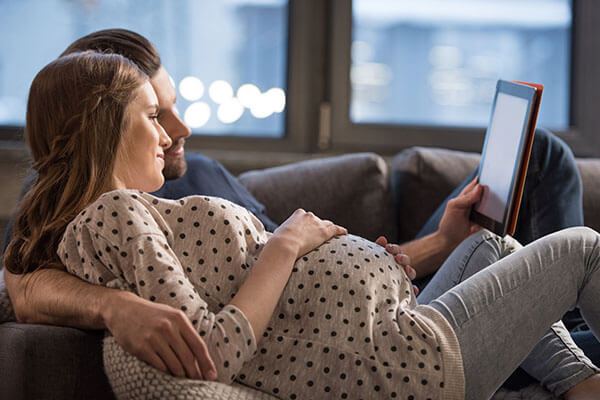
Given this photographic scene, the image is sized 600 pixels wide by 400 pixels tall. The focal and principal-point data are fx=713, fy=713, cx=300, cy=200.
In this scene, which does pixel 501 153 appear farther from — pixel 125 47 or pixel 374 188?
pixel 125 47

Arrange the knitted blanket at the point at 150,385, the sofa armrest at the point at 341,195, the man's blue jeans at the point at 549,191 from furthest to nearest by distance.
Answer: the sofa armrest at the point at 341,195
the man's blue jeans at the point at 549,191
the knitted blanket at the point at 150,385

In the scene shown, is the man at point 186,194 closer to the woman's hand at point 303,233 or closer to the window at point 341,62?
the woman's hand at point 303,233

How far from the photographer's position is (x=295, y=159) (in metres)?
2.55

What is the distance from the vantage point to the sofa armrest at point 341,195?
2053 millimetres

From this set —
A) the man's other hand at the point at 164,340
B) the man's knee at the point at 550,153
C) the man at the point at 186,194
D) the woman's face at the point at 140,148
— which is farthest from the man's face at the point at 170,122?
the man's knee at the point at 550,153

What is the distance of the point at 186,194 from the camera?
180 cm

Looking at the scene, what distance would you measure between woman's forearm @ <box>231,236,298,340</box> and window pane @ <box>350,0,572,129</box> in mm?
1737

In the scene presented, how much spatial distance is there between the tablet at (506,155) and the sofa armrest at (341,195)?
42 cm

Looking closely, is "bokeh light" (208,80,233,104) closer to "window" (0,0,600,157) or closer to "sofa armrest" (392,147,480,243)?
"window" (0,0,600,157)

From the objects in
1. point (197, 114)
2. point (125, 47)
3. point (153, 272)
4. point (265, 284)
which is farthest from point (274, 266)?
point (197, 114)

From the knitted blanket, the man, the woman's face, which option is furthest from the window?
the knitted blanket

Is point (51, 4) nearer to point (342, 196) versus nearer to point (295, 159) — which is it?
point (295, 159)

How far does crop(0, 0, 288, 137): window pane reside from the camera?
267 cm

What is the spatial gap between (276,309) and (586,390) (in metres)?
0.58
